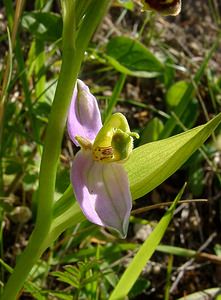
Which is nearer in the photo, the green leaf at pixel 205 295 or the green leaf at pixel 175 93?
the green leaf at pixel 205 295

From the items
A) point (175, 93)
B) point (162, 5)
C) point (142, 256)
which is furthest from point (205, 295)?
point (162, 5)

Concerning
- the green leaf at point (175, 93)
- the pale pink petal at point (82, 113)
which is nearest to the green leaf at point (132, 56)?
the green leaf at point (175, 93)

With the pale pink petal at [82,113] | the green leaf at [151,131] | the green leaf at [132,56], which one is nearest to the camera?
the pale pink petal at [82,113]

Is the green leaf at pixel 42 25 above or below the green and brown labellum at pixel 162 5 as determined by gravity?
below

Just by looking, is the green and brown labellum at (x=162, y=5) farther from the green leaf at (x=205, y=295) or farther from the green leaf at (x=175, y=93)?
the green leaf at (x=175, y=93)

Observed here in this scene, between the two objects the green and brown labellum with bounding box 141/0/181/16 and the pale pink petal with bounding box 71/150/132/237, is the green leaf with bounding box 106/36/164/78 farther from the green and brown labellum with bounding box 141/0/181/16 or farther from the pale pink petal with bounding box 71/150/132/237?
the green and brown labellum with bounding box 141/0/181/16

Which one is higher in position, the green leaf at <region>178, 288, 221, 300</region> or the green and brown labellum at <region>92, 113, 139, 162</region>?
the green and brown labellum at <region>92, 113, 139, 162</region>

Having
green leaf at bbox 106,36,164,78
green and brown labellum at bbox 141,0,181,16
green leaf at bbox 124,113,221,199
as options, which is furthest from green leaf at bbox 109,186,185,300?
green leaf at bbox 106,36,164,78
